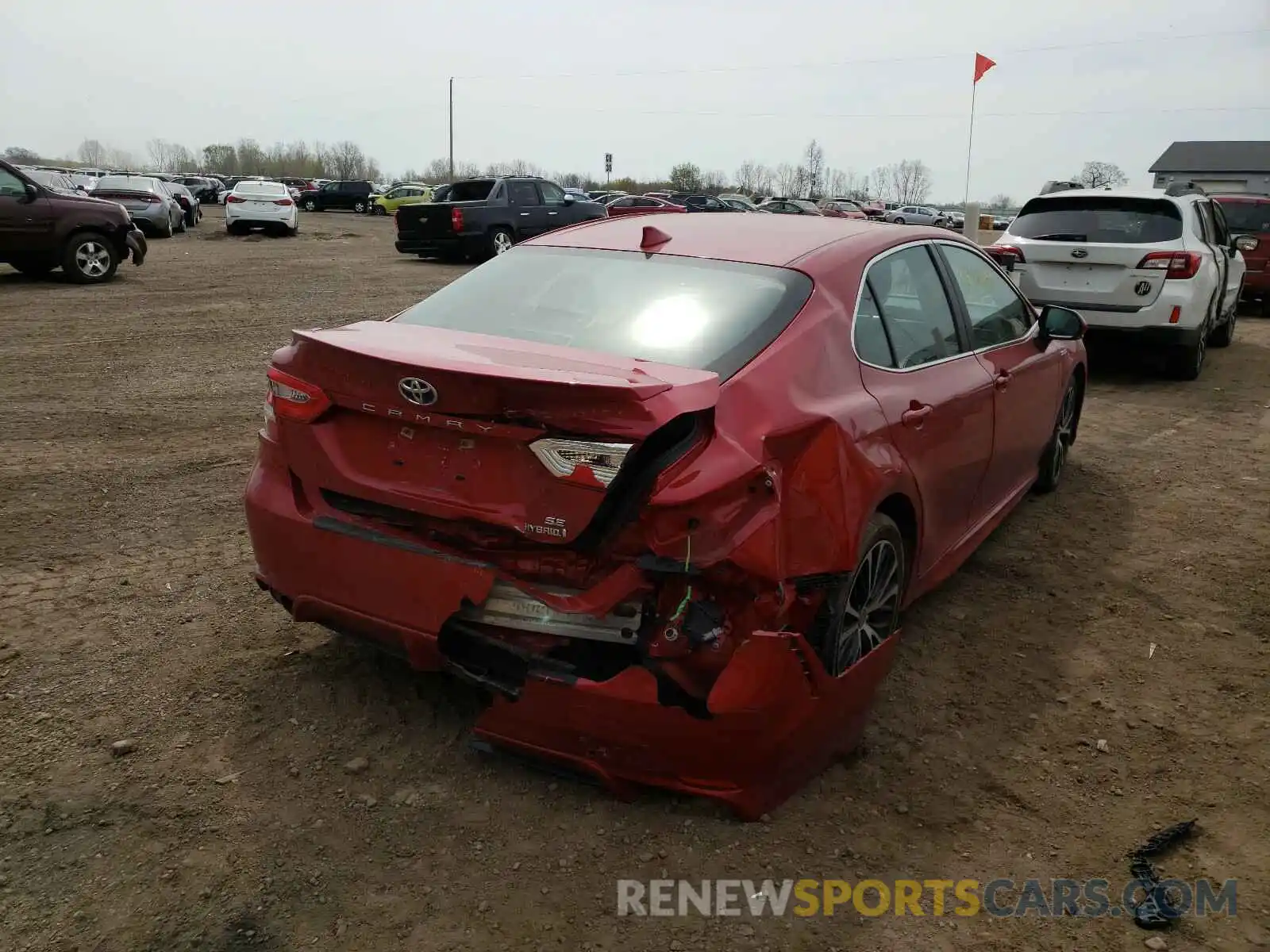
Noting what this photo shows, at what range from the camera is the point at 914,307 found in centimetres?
382

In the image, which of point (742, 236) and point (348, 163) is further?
point (348, 163)

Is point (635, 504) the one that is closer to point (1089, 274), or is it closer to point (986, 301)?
point (986, 301)

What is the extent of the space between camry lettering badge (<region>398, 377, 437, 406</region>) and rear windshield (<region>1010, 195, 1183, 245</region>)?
792 cm

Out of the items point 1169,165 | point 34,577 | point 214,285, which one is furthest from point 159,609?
point 1169,165

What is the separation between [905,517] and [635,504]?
129 cm

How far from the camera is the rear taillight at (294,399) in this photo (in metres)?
2.98

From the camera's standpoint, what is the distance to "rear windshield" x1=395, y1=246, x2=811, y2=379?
119 inches

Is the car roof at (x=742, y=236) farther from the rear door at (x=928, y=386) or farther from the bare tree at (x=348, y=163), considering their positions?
the bare tree at (x=348, y=163)

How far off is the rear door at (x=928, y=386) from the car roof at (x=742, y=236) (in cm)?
11

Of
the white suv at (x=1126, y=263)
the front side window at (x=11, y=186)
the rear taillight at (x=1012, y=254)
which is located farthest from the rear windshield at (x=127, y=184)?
the white suv at (x=1126, y=263)

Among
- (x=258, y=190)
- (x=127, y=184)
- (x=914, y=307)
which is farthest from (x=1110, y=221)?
(x=258, y=190)

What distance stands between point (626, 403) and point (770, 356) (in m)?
0.63

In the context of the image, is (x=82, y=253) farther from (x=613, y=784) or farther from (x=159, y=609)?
(x=613, y=784)

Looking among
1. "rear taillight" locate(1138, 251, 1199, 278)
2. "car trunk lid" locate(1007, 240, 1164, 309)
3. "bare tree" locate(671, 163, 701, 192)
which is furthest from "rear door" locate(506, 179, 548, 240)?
"bare tree" locate(671, 163, 701, 192)
